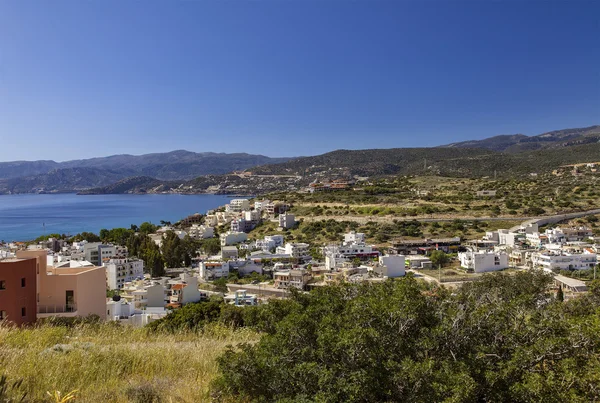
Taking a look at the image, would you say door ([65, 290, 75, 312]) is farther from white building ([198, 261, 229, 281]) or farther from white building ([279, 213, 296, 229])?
white building ([279, 213, 296, 229])

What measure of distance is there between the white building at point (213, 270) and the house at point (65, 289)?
15670 mm

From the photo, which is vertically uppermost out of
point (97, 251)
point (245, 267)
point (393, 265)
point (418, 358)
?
point (418, 358)

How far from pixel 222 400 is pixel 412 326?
1305mm

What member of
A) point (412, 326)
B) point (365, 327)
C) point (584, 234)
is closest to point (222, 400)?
point (365, 327)

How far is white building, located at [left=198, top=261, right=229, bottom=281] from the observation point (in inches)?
965

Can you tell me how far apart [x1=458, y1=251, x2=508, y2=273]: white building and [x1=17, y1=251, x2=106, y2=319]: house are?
62.2 feet

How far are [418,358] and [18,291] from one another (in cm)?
670

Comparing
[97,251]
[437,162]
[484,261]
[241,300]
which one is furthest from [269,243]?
[437,162]

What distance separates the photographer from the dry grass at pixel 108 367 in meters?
2.73

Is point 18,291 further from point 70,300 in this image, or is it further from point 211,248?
point 211,248

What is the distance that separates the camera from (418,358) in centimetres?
260

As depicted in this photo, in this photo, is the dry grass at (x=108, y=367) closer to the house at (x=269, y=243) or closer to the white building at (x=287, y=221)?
the house at (x=269, y=243)

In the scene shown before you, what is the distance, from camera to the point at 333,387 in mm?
2289

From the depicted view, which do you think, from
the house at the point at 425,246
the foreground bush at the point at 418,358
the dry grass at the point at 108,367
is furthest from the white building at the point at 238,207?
the foreground bush at the point at 418,358
